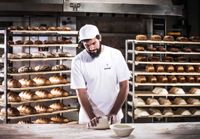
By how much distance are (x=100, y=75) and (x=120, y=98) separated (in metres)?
0.28

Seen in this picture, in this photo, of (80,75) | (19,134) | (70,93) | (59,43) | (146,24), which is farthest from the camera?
(146,24)

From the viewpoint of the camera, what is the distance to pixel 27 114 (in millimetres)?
5340

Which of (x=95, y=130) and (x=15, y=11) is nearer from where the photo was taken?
(x=95, y=130)

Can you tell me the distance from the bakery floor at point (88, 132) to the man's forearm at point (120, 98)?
0.47 metres

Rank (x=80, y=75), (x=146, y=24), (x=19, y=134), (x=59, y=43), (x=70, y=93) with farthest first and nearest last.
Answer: (x=146, y=24)
(x=70, y=93)
(x=59, y=43)
(x=80, y=75)
(x=19, y=134)

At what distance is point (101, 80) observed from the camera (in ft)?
11.0

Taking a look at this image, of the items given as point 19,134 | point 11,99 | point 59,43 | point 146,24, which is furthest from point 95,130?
point 146,24

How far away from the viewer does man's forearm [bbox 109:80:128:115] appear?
10.7 ft

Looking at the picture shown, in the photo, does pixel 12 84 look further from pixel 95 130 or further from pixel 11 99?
pixel 95 130

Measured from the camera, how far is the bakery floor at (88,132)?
2479 mm

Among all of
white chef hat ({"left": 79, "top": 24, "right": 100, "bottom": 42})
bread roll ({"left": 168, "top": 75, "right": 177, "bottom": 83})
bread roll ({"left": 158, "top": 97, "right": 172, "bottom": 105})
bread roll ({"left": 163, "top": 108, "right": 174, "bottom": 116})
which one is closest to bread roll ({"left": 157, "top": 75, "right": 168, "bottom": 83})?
bread roll ({"left": 168, "top": 75, "right": 177, "bottom": 83})

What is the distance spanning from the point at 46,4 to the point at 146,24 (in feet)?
7.41

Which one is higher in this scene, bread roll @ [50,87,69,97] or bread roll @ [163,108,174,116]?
bread roll @ [50,87,69,97]

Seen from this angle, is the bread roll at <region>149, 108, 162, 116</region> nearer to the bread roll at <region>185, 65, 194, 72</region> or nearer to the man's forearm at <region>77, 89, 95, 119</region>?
the bread roll at <region>185, 65, 194, 72</region>
